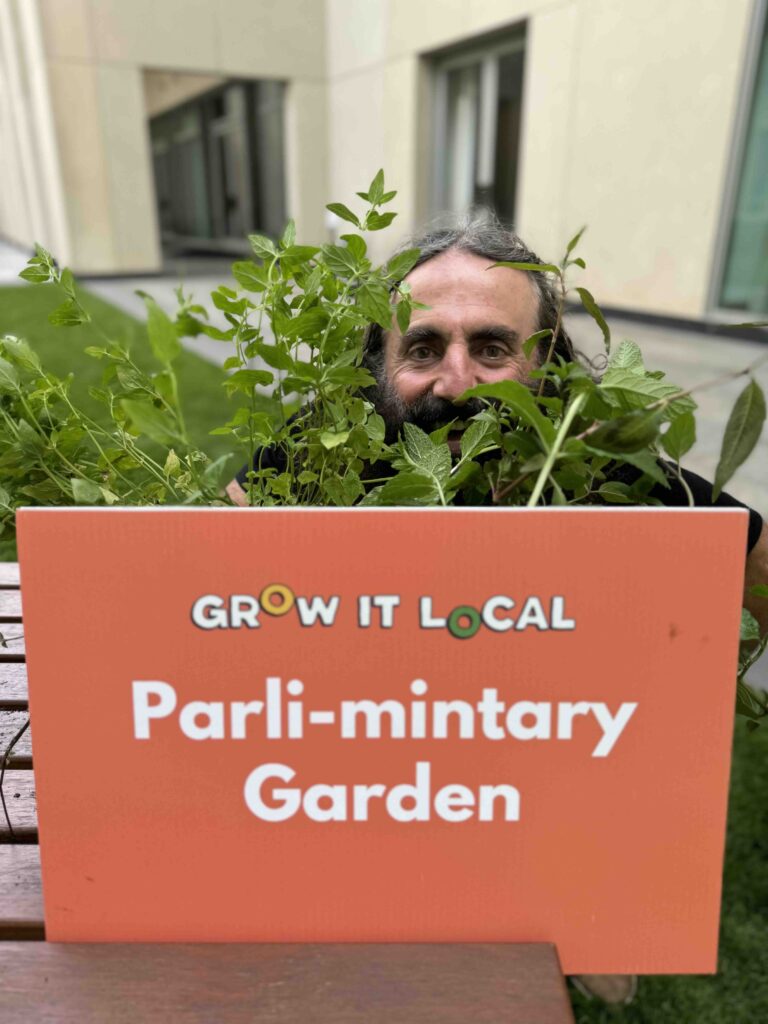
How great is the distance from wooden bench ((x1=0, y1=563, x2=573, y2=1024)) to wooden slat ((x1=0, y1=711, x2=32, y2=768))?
28 centimetres

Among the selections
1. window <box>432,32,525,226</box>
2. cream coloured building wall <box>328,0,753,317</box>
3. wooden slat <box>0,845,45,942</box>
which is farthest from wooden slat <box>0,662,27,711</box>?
window <box>432,32,525,226</box>

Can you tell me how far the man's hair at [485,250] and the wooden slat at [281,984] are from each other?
3.04ft

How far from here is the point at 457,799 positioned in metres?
0.68

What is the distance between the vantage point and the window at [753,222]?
5.35m

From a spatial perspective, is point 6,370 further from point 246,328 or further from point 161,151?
point 161,151

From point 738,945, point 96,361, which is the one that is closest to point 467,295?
point 738,945

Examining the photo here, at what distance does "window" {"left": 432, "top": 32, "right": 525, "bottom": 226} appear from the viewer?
798cm

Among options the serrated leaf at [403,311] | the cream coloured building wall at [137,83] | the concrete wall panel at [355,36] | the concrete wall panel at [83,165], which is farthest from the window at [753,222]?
the concrete wall panel at [83,165]

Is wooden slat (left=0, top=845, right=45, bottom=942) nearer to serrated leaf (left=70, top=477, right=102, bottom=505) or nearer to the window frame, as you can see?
serrated leaf (left=70, top=477, right=102, bottom=505)

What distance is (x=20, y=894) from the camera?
78cm

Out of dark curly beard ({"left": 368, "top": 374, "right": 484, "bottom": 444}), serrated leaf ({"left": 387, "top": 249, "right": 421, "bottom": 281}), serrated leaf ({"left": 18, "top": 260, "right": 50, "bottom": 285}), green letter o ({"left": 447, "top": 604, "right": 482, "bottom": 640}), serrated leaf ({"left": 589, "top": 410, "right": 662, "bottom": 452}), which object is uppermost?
serrated leaf ({"left": 387, "top": 249, "right": 421, "bottom": 281})

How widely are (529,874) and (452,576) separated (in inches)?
11.0

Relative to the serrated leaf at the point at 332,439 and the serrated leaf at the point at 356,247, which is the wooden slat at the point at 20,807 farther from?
the serrated leaf at the point at 356,247

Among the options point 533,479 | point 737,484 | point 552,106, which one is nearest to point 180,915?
point 533,479
